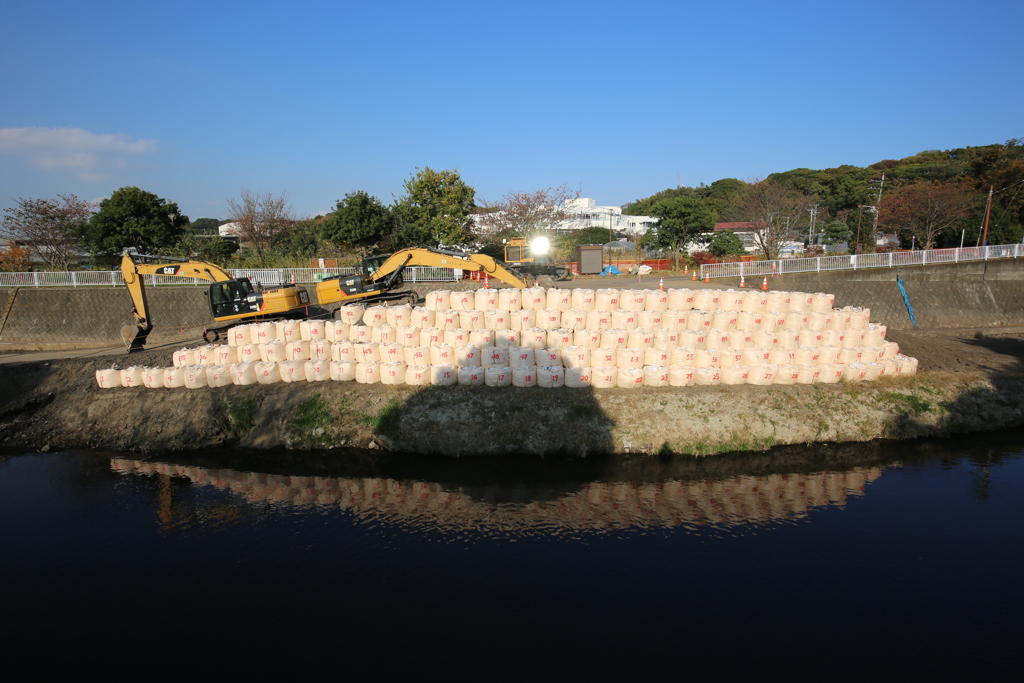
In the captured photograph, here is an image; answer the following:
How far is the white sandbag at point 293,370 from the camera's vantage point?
Answer: 1526 centimetres

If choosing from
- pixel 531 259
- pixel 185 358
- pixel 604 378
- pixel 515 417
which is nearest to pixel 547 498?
pixel 515 417

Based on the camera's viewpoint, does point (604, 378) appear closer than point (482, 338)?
Yes

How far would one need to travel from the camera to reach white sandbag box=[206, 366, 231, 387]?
15.2 m

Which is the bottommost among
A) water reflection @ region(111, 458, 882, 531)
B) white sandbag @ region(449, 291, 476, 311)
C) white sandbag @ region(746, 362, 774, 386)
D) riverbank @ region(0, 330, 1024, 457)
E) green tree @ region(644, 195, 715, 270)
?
water reflection @ region(111, 458, 882, 531)

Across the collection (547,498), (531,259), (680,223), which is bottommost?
(547,498)

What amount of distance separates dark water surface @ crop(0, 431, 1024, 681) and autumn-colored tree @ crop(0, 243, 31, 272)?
103ft

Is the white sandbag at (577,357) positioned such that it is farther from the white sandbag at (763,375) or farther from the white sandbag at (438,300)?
the white sandbag at (763,375)

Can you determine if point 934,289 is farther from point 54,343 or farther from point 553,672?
point 54,343

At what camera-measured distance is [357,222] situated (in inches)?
1499

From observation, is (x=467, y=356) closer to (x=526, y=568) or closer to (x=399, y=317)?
(x=399, y=317)

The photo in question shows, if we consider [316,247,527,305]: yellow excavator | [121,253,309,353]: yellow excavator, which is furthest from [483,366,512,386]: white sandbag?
[121,253,309,353]: yellow excavator

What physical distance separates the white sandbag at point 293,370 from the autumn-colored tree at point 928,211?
143ft

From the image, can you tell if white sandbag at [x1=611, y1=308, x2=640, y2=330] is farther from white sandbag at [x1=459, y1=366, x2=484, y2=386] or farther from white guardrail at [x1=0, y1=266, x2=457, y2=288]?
white guardrail at [x1=0, y1=266, x2=457, y2=288]

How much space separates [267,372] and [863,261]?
27.7 meters
